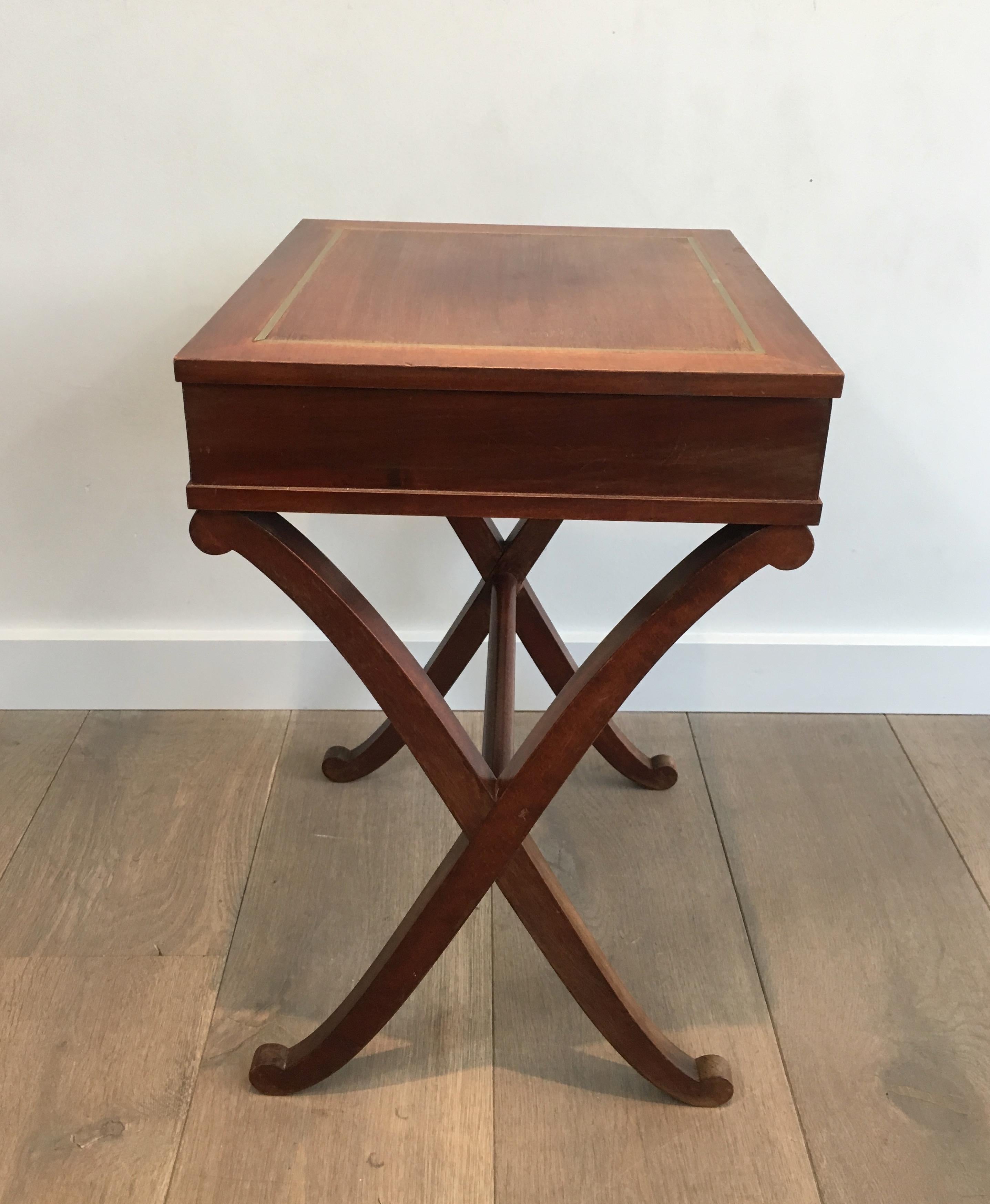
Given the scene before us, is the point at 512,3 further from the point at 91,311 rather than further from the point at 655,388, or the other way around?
the point at 655,388

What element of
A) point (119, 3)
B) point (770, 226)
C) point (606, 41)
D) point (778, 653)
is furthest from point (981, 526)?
point (119, 3)

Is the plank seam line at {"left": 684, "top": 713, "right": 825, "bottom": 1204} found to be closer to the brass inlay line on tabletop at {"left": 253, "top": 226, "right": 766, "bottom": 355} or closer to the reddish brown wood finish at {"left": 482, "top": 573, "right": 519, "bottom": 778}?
the reddish brown wood finish at {"left": 482, "top": 573, "right": 519, "bottom": 778}

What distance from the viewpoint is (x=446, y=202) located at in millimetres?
1425

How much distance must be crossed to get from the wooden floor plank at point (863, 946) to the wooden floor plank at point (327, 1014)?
328 millimetres

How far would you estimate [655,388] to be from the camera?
79 centimetres

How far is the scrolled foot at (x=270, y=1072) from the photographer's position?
3.57 ft

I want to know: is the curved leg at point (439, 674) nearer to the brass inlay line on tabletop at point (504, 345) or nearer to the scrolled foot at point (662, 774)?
the scrolled foot at point (662, 774)

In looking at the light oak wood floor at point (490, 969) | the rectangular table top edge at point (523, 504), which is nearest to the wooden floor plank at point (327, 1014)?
the light oak wood floor at point (490, 969)

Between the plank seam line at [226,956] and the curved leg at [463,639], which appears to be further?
the curved leg at [463,639]

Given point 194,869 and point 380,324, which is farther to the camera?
point 194,869

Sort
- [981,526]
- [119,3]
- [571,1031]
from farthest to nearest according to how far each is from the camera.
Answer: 1. [981,526]
2. [119,3]
3. [571,1031]

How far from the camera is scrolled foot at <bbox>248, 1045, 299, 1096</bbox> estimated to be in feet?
3.57

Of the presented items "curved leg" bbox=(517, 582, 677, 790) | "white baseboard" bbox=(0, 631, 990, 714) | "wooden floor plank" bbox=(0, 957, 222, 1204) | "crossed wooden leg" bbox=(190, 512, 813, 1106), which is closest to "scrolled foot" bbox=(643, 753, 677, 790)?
"curved leg" bbox=(517, 582, 677, 790)

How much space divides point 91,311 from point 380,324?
763mm
